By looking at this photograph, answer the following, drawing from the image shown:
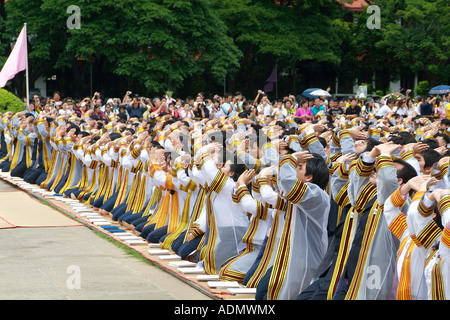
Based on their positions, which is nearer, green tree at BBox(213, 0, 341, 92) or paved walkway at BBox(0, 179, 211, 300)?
paved walkway at BBox(0, 179, 211, 300)

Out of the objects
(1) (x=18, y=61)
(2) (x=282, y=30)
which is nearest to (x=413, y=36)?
(2) (x=282, y=30)

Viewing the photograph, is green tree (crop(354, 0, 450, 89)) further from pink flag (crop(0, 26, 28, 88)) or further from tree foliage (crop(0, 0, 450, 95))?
pink flag (crop(0, 26, 28, 88))

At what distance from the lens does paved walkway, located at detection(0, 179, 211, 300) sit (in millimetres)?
7215

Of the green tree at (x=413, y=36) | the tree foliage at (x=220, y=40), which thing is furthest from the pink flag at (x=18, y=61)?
the green tree at (x=413, y=36)

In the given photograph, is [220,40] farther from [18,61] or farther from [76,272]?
[76,272]

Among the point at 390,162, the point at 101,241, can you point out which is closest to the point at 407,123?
the point at 101,241

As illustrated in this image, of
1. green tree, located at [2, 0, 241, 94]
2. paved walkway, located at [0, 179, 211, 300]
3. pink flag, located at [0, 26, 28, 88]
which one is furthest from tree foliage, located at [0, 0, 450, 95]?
paved walkway, located at [0, 179, 211, 300]

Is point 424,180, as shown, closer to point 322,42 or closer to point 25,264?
point 25,264

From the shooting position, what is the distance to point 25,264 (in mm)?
8609

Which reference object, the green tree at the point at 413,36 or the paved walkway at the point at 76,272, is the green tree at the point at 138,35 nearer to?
the green tree at the point at 413,36

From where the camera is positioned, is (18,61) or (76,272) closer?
(76,272)

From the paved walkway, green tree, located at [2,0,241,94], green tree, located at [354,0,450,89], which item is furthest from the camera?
green tree, located at [354,0,450,89]

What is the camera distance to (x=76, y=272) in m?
8.12

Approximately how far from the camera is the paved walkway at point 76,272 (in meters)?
7.21
